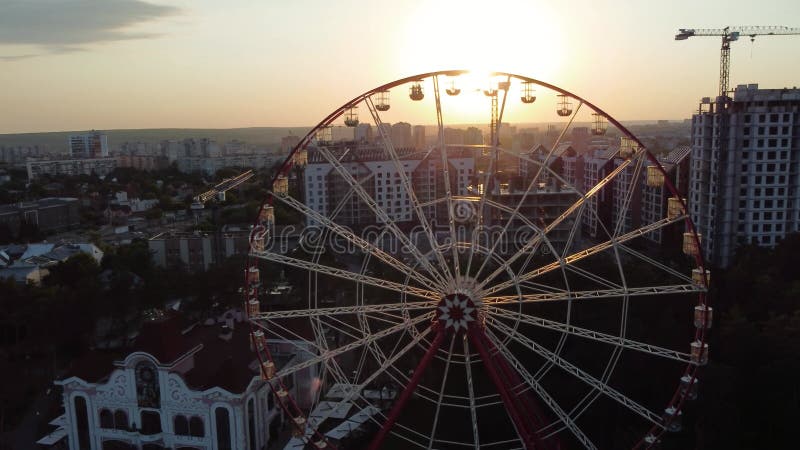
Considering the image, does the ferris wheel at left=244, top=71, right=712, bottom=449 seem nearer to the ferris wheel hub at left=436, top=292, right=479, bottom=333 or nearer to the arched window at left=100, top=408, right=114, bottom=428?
the ferris wheel hub at left=436, top=292, right=479, bottom=333

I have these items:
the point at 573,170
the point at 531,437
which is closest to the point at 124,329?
the point at 531,437

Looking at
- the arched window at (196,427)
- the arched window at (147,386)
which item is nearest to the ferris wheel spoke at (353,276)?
the arched window at (147,386)

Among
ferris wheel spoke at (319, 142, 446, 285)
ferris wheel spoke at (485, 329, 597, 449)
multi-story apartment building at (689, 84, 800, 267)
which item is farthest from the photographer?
multi-story apartment building at (689, 84, 800, 267)

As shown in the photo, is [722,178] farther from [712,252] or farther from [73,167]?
[73,167]

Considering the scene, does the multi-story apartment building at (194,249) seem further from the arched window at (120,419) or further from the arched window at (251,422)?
the arched window at (251,422)

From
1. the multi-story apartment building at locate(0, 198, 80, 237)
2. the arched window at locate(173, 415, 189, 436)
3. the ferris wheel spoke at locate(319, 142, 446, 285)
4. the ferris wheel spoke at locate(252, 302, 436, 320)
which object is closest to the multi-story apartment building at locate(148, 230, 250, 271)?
the arched window at locate(173, 415, 189, 436)

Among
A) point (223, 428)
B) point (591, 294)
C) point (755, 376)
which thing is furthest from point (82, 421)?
point (755, 376)
